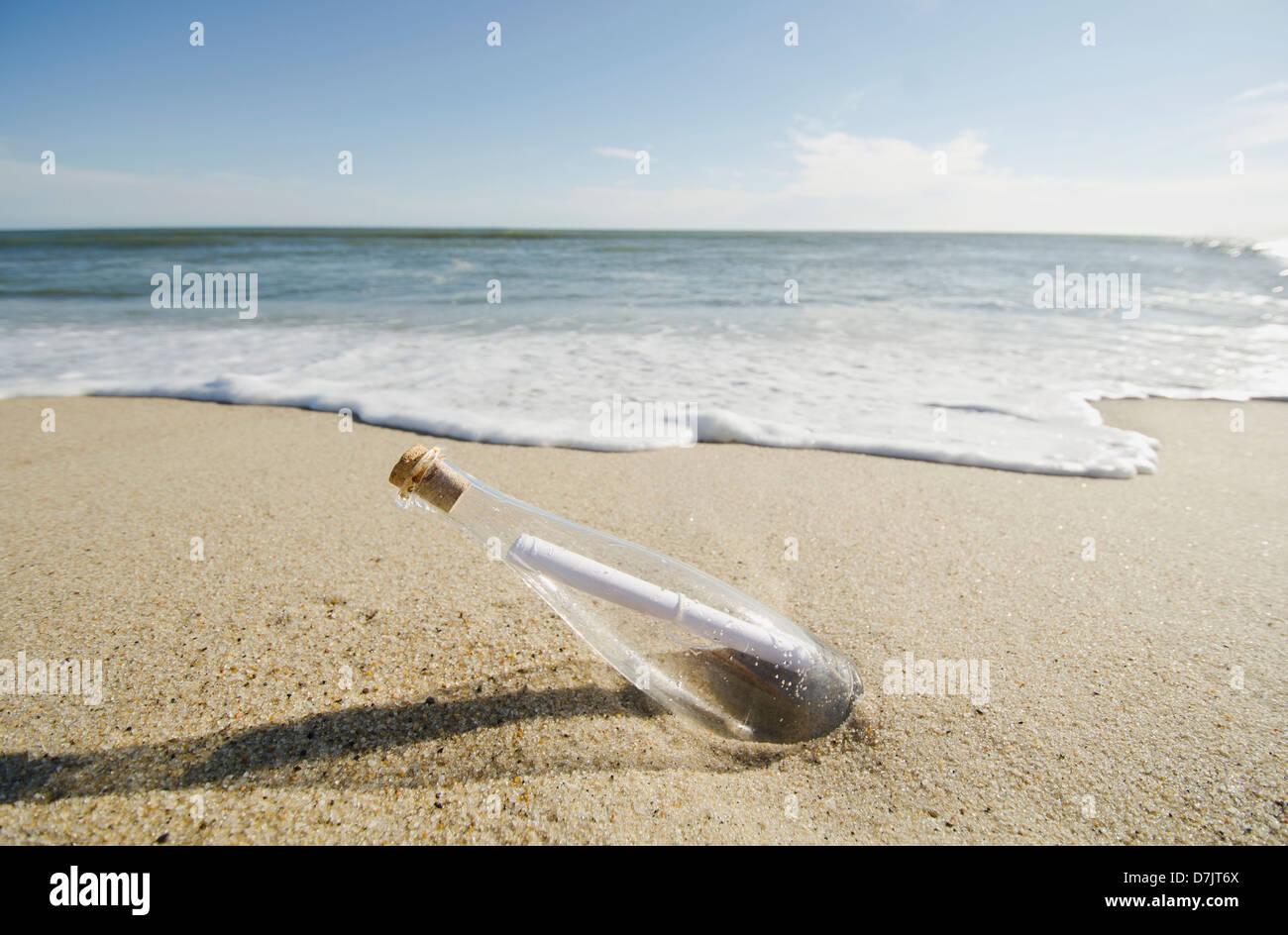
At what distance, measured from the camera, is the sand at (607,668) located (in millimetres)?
1316

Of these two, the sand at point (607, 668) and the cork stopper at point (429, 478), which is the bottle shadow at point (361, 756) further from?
the cork stopper at point (429, 478)

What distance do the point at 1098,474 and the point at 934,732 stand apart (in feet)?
7.45
